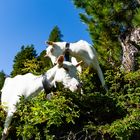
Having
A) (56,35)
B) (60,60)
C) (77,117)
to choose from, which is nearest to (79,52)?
(60,60)

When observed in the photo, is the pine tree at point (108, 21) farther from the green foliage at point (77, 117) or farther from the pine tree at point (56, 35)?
the green foliage at point (77, 117)

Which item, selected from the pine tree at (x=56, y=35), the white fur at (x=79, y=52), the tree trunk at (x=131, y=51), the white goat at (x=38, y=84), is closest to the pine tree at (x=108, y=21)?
the pine tree at (x=56, y=35)

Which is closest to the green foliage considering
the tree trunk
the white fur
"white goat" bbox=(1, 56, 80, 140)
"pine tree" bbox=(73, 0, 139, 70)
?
"white goat" bbox=(1, 56, 80, 140)

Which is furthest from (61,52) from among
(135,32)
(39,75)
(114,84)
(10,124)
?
(135,32)

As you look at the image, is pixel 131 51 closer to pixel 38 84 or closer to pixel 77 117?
pixel 38 84

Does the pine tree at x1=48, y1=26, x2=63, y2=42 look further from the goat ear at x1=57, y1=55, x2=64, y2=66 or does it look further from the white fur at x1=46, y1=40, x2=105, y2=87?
the goat ear at x1=57, y1=55, x2=64, y2=66

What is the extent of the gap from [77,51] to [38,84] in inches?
39.3

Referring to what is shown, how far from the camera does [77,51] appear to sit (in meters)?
5.09

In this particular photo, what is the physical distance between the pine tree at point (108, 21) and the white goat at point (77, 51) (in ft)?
10.9

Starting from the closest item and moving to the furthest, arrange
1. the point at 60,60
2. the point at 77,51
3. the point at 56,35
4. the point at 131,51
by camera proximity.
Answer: the point at 60,60 → the point at 77,51 → the point at 131,51 → the point at 56,35

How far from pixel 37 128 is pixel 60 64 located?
815 millimetres

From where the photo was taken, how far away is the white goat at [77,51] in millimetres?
4996

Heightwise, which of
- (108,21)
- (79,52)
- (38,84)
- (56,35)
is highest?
(56,35)

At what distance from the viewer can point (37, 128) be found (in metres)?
3.59
